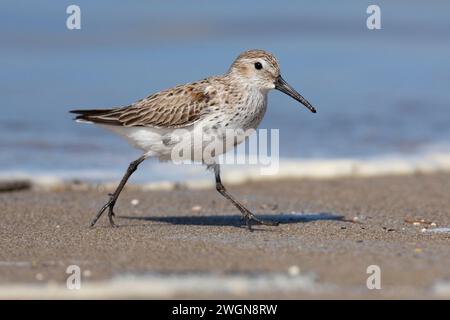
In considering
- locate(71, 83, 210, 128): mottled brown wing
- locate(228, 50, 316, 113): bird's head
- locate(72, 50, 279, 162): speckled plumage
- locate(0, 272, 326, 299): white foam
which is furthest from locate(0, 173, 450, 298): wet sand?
locate(228, 50, 316, 113): bird's head

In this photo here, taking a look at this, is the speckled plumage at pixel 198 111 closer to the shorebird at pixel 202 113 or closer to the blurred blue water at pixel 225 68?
the shorebird at pixel 202 113

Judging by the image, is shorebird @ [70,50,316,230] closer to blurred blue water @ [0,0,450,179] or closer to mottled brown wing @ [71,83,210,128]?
mottled brown wing @ [71,83,210,128]

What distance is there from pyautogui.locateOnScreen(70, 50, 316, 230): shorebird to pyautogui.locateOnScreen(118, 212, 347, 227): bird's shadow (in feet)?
1.07

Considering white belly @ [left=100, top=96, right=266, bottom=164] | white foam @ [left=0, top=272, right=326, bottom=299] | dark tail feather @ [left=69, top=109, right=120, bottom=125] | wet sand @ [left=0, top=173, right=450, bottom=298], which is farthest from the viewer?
dark tail feather @ [left=69, top=109, right=120, bottom=125]

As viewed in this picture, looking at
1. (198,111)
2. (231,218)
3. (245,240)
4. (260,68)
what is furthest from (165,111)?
(245,240)

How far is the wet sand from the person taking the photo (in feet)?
21.3

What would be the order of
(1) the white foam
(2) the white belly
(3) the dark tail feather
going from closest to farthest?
(1) the white foam
(2) the white belly
(3) the dark tail feather

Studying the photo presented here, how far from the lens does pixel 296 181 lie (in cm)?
1191

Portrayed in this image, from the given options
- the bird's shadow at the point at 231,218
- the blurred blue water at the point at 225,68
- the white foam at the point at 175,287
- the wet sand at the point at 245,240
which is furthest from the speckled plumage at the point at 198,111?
the blurred blue water at the point at 225,68

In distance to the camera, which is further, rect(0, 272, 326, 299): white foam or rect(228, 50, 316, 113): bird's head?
rect(228, 50, 316, 113): bird's head

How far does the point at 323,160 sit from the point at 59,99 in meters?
5.99

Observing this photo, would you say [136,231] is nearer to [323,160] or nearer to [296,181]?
[296,181]

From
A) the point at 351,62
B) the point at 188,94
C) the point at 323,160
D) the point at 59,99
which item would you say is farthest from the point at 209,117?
the point at 351,62

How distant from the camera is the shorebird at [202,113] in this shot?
8805mm
